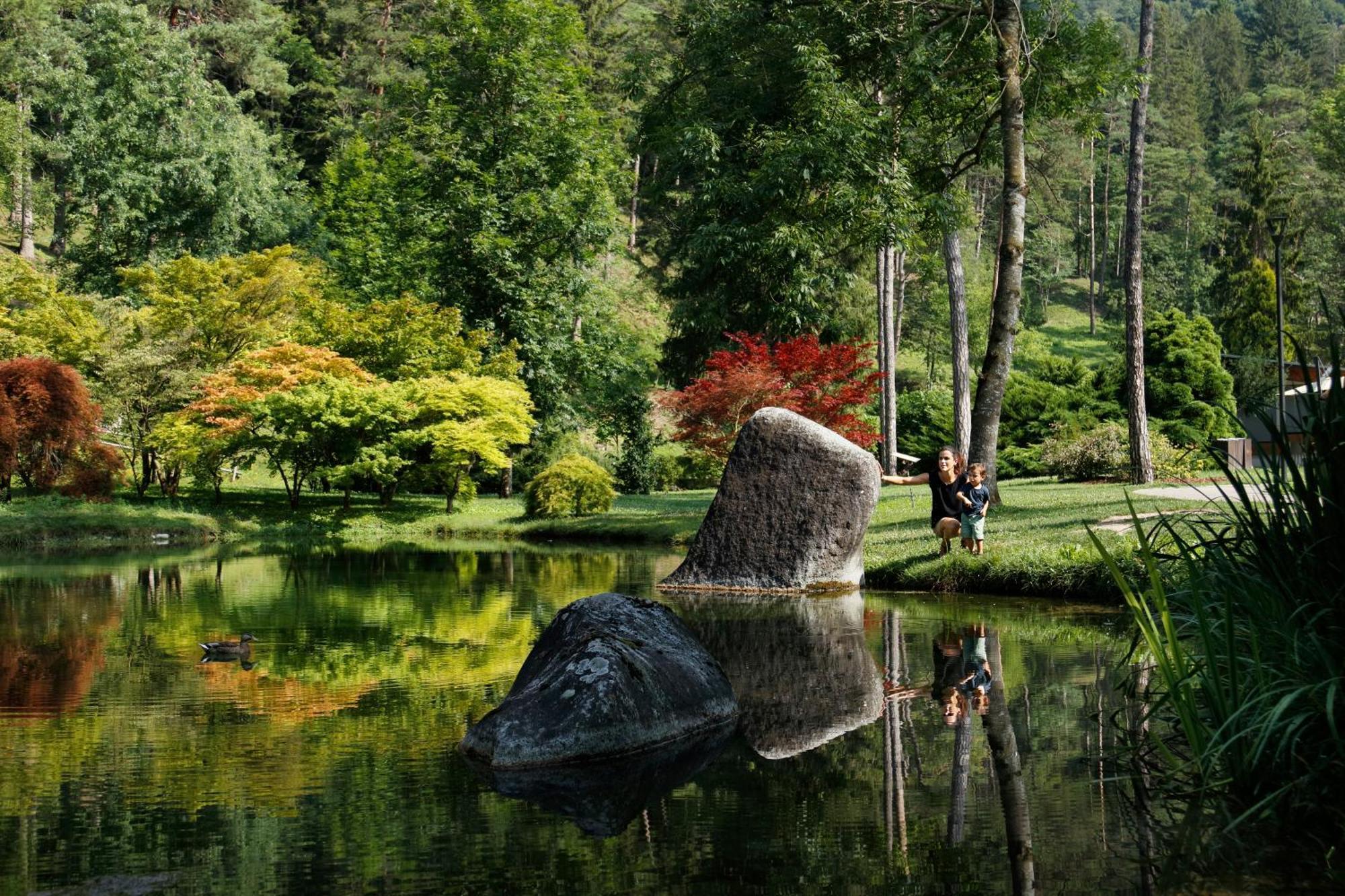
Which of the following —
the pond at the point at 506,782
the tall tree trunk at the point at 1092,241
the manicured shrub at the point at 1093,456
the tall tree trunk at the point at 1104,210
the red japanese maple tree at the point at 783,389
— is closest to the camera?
the pond at the point at 506,782

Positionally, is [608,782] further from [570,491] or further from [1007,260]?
[570,491]

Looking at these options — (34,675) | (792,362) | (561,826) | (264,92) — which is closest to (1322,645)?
(561,826)

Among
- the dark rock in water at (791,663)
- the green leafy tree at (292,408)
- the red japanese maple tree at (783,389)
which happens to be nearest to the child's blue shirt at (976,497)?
the dark rock in water at (791,663)

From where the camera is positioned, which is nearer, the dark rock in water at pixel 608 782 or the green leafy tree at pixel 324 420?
the dark rock in water at pixel 608 782

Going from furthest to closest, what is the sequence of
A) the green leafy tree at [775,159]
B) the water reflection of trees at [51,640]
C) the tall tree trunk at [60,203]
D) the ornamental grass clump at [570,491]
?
1. the tall tree trunk at [60,203]
2. the ornamental grass clump at [570,491]
3. the green leafy tree at [775,159]
4. the water reflection of trees at [51,640]

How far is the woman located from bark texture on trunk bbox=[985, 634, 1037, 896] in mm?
5553

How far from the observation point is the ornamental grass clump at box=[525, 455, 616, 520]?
2731 centimetres

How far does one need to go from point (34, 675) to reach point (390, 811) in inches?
207

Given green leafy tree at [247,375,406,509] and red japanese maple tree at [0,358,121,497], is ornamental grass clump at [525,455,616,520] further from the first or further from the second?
red japanese maple tree at [0,358,121,497]

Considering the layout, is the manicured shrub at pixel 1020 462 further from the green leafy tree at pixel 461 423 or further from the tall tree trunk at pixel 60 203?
the tall tree trunk at pixel 60 203

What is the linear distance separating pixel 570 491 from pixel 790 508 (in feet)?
45.3

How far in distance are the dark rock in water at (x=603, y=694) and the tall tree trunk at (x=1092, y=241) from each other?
64409mm

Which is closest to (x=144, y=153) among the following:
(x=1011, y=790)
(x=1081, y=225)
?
(x=1011, y=790)

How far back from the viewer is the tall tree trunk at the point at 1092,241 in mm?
68000
